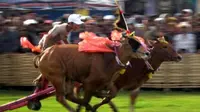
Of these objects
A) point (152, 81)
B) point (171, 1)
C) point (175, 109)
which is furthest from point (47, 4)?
point (175, 109)

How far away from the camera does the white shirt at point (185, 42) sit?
59.0 ft

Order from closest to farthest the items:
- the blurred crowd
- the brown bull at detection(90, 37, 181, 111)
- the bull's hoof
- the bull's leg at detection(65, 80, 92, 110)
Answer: the bull's leg at detection(65, 80, 92, 110) → the bull's hoof → the brown bull at detection(90, 37, 181, 111) → the blurred crowd

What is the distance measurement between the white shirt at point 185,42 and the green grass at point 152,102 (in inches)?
49.6

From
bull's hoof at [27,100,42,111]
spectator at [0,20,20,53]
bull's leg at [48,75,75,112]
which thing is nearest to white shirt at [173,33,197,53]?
spectator at [0,20,20,53]

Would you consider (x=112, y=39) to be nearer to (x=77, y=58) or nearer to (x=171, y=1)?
(x=77, y=58)

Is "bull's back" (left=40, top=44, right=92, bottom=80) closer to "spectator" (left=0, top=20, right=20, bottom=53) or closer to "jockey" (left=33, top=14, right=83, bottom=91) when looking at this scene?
"jockey" (left=33, top=14, right=83, bottom=91)

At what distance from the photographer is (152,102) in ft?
50.3

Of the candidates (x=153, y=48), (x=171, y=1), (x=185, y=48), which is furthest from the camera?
(x=171, y=1)

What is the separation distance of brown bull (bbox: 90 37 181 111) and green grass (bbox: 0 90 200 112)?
108 cm

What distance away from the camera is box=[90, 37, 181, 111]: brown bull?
1277 cm

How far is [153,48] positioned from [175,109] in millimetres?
1561

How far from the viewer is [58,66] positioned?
37.9ft

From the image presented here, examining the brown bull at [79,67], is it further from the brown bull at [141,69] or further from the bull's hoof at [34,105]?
the brown bull at [141,69]

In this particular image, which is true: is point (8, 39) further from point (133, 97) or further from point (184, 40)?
point (133, 97)
